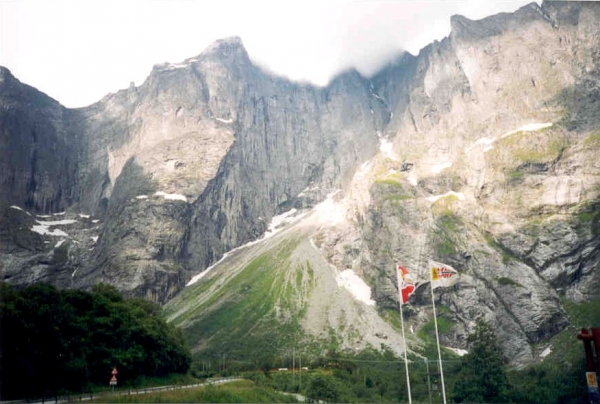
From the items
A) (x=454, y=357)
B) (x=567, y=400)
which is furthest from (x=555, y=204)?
(x=567, y=400)

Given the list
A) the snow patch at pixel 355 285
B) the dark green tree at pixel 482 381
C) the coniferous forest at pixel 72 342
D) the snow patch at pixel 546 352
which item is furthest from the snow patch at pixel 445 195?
the coniferous forest at pixel 72 342

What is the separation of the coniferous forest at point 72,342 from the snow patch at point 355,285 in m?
98.5

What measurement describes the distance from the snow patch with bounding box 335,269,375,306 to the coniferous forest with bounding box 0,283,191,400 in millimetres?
98511

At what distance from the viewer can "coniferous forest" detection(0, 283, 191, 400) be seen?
44.4m

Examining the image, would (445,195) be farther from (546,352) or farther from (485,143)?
(546,352)

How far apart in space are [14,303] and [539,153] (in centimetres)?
17060

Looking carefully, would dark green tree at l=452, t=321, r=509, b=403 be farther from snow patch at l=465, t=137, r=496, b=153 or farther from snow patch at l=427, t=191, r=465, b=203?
snow patch at l=465, t=137, r=496, b=153

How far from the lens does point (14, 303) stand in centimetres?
4756

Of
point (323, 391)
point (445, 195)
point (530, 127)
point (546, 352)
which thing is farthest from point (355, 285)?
point (323, 391)

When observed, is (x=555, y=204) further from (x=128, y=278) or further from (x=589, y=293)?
(x=128, y=278)

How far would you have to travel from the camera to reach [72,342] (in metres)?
53.1

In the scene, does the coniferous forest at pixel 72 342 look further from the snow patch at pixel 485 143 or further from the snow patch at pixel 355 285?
the snow patch at pixel 485 143

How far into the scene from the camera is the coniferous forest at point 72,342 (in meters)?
44.4

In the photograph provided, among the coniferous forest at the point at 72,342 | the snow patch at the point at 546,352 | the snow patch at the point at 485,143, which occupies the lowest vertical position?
the snow patch at the point at 546,352
